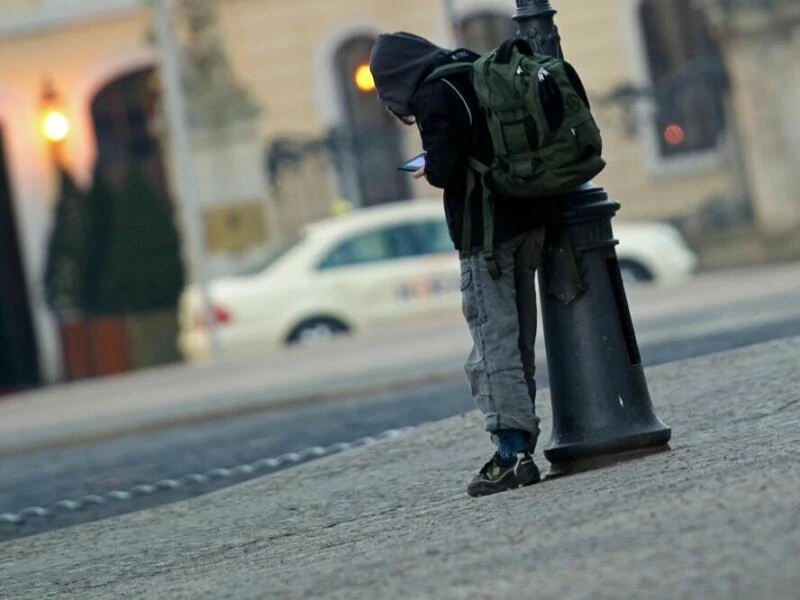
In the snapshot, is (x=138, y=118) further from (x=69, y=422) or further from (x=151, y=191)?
(x=69, y=422)

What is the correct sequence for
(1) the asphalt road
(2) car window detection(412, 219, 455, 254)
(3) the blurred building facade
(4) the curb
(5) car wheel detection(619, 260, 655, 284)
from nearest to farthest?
(1) the asphalt road < (4) the curb < (2) car window detection(412, 219, 455, 254) < (5) car wheel detection(619, 260, 655, 284) < (3) the blurred building facade

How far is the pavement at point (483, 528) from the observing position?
20.0 feet

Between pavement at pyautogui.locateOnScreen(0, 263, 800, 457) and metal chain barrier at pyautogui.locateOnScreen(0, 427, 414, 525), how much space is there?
13.4 feet

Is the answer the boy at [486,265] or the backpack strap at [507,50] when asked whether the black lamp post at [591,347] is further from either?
the backpack strap at [507,50]

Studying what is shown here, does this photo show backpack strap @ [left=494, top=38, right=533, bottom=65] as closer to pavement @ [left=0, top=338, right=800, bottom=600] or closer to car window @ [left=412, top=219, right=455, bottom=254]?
pavement @ [left=0, top=338, right=800, bottom=600]

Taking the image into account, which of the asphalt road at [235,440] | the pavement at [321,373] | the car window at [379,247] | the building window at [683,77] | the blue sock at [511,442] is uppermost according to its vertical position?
the building window at [683,77]

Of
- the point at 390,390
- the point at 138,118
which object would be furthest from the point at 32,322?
the point at 390,390

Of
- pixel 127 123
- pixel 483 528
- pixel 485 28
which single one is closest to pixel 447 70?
pixel 483 528

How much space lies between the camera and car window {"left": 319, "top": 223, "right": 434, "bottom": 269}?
2495cm

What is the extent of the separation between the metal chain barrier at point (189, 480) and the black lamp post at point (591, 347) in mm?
3619

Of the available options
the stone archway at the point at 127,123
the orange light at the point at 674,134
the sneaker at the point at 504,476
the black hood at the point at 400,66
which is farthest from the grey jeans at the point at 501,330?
the stone archway at the point at 127,123

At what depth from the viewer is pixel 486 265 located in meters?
8.57

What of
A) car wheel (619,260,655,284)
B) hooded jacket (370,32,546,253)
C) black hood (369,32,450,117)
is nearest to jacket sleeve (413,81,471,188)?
hooded jacket (370,32,546,253)

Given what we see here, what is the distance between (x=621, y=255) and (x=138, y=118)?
13425 millimetres
